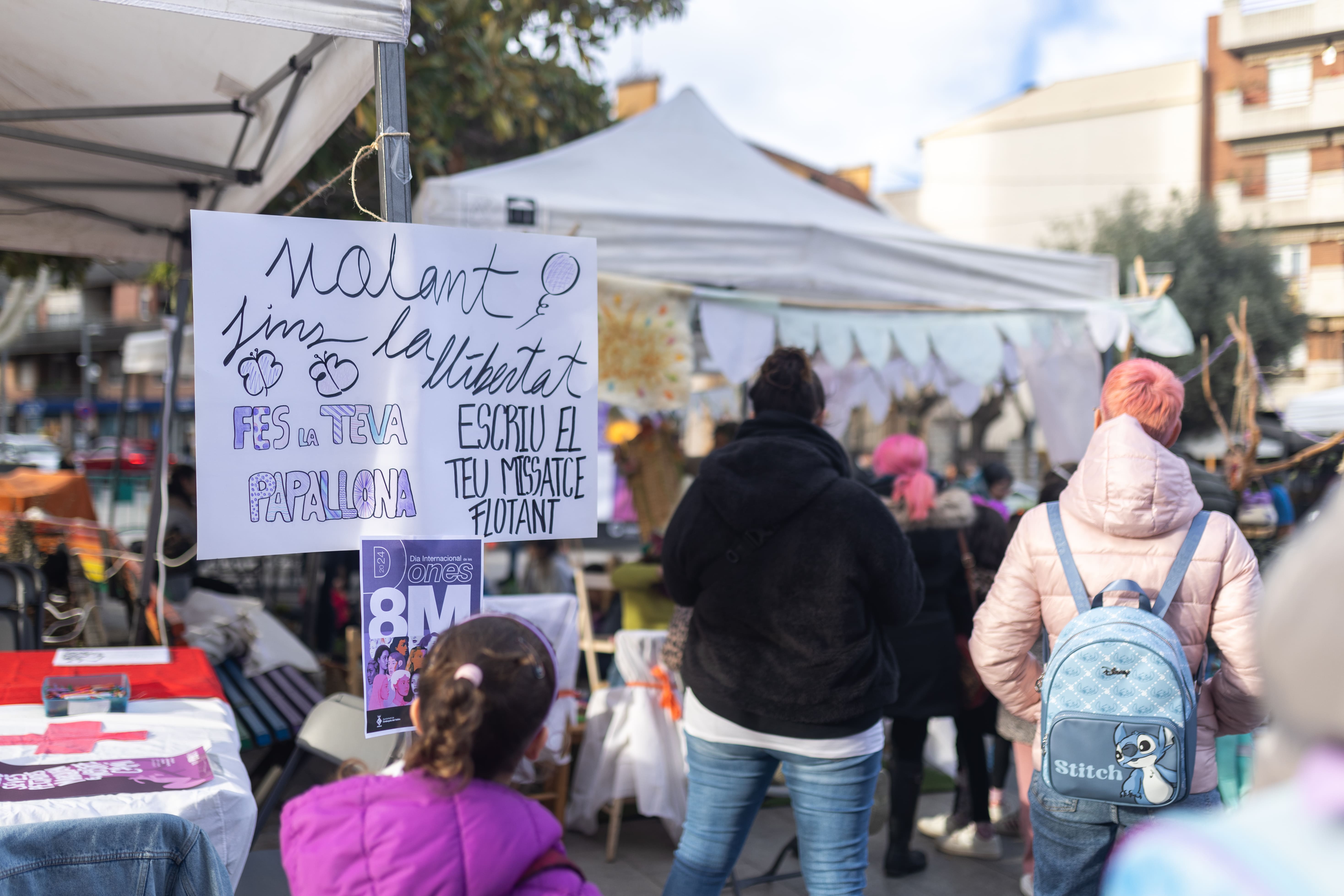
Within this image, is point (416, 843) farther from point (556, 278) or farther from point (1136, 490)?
point (1136, 490)

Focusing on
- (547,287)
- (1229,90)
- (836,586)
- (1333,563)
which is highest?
(1229,90)

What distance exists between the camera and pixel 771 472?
256 cm

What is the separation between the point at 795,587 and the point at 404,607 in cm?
94

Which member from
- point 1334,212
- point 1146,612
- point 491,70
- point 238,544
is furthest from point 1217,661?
point 1334,212

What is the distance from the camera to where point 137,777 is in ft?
6.98

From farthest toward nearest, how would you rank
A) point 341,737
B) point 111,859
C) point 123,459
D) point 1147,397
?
point 123,459, point 341,737, point 1147,397, point 111,859

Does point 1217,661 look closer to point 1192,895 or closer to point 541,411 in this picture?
point 541,411

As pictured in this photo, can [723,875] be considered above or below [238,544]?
below

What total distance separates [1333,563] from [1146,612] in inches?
61.9

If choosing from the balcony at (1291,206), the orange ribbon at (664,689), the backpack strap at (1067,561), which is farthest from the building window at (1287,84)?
the backpack strap at (1067,561)

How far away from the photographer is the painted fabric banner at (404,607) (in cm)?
218

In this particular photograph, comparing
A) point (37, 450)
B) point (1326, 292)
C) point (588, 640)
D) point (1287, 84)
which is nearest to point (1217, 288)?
point (1326, 292)

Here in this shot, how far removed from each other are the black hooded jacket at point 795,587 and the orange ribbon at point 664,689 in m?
1.57

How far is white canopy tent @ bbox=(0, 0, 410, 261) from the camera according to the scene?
253cm
